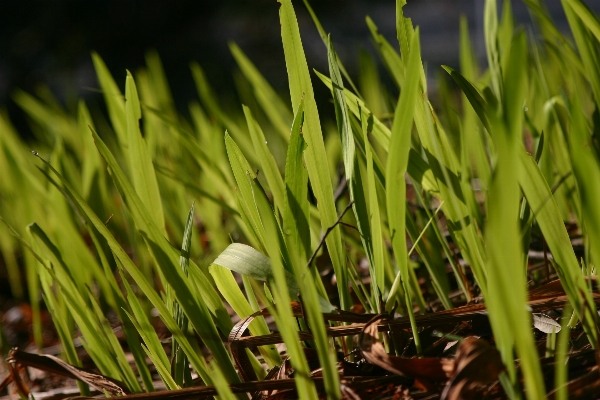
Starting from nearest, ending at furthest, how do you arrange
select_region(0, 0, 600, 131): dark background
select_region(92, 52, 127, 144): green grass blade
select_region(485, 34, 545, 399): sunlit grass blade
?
1. select_region(485, 34, 545, 399): sunlit grass blade
2. select_region(92, 52, 127, 144): green grass blade
3. select_region(0, 0, 600, 131): dark background

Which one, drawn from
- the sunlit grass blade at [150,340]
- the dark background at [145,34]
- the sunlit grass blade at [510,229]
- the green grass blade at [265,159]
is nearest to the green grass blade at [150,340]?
the sunlit grass blade at [150,340]

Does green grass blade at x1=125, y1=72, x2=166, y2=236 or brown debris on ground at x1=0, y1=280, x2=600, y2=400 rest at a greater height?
green grass blade at x1=125, y1=72, x2=166, y2=236

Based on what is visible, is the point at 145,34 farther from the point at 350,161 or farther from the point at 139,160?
the point at 350,161

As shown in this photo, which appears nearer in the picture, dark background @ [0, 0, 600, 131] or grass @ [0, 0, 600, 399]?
grass @ [0, 0, 600, 399]

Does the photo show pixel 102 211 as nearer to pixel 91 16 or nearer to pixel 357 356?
pixel 357 356

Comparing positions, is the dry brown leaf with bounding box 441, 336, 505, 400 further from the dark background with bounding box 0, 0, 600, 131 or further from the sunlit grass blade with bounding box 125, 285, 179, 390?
the dark background with bounding box 0, 0, 600, 131

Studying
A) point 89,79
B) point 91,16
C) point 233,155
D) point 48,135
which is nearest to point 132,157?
point 233,155

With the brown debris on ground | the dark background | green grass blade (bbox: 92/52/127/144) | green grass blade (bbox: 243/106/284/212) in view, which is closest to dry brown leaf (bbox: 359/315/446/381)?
the brown debris on ground

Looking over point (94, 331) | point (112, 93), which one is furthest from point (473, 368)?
point (112, 93)

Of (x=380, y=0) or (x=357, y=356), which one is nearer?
(x=357, y=356)

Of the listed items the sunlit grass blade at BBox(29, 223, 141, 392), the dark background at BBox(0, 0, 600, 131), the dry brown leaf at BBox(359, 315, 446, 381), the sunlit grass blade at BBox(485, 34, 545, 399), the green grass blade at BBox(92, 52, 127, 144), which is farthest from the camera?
the dark background at BBox(0, 0, 600, 131)

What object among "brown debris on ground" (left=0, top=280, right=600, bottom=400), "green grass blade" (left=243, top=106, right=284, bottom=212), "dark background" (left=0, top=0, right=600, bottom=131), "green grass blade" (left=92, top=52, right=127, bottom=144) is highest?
"dark background" (left=0, top=0, right=600, bottom=131)
